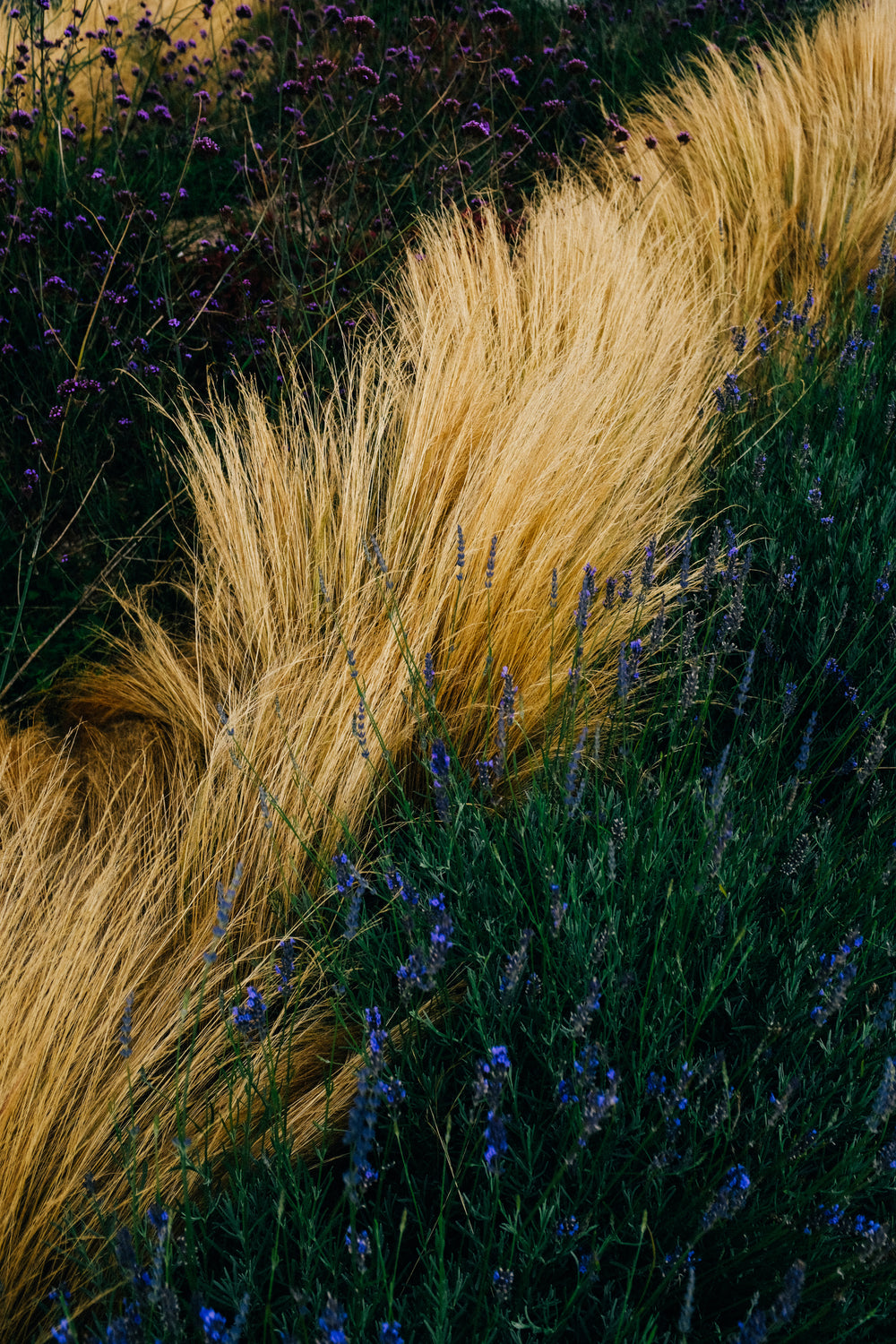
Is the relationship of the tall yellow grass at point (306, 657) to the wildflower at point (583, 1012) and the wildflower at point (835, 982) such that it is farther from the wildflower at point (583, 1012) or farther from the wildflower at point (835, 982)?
the wildflower at point (835, 982)

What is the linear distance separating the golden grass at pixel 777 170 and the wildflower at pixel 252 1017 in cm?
295

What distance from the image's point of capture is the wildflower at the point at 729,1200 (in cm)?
103

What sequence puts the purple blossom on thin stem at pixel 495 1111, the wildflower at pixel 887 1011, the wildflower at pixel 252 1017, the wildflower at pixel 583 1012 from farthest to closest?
the wildflower at pixel 252 1017, the wildflower at pixel 887 1011, the wildflower at pixel 583 1012, the purple blossom on thin stem at pixel 495 1111

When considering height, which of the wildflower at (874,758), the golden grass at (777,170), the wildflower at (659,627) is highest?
the golden grass at (777,170)

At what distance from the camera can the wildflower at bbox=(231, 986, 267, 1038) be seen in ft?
4.35

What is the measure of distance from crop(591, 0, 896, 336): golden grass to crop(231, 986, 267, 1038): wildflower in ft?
9.69

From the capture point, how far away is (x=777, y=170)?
4.05 meters

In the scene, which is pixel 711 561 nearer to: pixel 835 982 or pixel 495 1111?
pixel 835 982

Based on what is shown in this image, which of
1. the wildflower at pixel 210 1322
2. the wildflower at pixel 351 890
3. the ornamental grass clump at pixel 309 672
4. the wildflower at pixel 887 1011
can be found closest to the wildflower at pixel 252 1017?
the ornamental grass clump at pixel 309 672

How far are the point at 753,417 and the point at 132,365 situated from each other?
2037 mm

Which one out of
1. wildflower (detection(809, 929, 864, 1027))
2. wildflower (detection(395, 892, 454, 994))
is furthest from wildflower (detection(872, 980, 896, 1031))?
wildflower (detection(395, 892, 454, 994))

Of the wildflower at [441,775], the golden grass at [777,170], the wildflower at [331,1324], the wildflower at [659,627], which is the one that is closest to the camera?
the wildflower at [331,1324]

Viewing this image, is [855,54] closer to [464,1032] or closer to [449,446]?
[449,446]

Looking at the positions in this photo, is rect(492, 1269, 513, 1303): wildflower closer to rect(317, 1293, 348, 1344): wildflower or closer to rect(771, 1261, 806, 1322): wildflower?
rect(317, 1293, 348, 1344): wildflower
